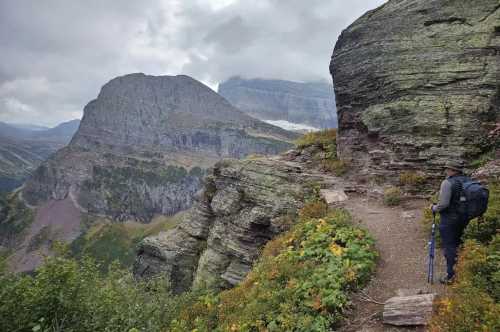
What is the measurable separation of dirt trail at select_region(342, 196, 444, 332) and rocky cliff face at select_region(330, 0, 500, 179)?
410 cm

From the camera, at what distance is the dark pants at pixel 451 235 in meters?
9.81

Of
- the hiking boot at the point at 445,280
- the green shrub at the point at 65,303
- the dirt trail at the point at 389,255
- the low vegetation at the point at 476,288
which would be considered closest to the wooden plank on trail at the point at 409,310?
the dirt trail at the point at 389,255

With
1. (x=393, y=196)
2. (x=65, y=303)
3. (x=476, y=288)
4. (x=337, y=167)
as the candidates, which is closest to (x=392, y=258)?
(x=476, y=288)

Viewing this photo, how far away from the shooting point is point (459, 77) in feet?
63.6

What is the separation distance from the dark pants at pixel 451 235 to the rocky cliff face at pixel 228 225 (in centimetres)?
979

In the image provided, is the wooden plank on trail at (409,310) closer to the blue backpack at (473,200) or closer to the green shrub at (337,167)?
the blue backpack at (473,200)

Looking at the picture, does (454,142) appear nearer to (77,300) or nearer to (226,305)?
(226,305)

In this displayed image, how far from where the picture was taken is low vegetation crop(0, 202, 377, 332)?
9.83m

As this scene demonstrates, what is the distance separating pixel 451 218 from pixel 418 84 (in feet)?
42.9

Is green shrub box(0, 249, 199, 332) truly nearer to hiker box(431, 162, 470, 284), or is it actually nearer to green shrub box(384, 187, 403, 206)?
hiker box(431, 162, 470, 284)

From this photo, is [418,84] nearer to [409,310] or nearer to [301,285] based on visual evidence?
[301,285]

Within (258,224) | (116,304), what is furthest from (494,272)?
(258,224)

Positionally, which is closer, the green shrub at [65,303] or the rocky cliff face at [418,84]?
the green shrub at [65,303]

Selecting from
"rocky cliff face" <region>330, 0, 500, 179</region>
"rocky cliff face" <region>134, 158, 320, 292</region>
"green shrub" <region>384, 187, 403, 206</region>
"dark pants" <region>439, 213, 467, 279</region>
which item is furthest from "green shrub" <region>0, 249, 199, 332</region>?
"rocky cliff face" <region>330, 0, 500, 179</region>
